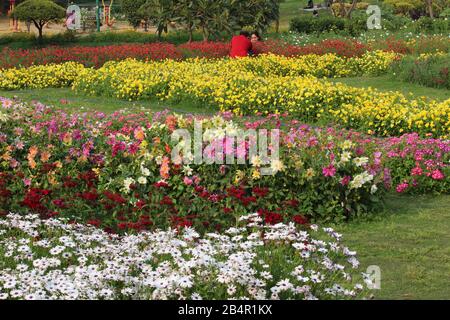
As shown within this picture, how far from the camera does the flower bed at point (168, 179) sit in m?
7.32

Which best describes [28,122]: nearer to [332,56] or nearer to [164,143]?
[164,143]

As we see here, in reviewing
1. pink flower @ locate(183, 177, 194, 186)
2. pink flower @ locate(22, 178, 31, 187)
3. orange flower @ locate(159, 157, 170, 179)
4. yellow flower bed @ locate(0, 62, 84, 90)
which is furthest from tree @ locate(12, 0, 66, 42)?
pink flower @ locate(183, 177, 194, 186)

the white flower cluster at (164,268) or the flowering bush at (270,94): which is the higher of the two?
the white flower cluster at (164,268)

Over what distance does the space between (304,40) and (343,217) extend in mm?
21559

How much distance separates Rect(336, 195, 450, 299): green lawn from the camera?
5965 mm

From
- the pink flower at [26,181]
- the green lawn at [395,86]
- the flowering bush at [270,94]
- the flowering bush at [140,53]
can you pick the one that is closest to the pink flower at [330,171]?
the pink flower at [26,181]

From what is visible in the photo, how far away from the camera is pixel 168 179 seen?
7664 millimetres

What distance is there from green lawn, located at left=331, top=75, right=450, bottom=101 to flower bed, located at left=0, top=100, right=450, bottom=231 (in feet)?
27.1

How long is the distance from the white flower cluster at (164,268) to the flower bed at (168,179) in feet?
3.45

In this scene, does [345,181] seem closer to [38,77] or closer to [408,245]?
[408,245]

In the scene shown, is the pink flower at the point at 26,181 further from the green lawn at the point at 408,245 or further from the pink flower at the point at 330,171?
the green lawn at the point at 408,245

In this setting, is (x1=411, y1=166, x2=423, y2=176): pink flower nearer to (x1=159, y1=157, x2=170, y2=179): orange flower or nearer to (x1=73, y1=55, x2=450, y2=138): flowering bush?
(x1=73, y1=55, x2=450, y2=138): flowering bush

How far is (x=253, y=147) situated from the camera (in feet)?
25.4

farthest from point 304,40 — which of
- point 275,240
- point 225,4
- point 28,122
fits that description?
point 275,240
